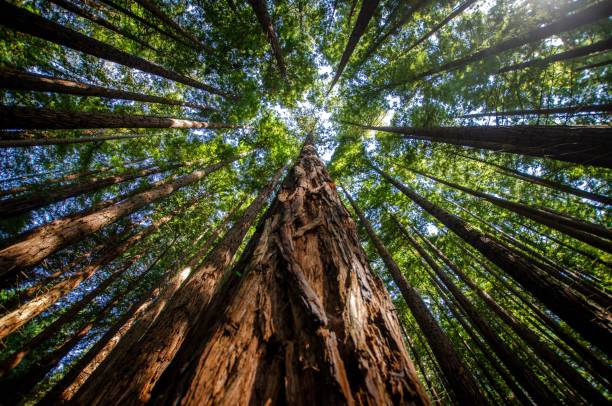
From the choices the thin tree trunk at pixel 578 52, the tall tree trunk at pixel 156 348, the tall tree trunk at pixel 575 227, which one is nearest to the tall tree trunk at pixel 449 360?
the tall tree trunk at pixel 575 227

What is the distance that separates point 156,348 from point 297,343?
1.37m

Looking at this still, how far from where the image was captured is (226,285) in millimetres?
2012

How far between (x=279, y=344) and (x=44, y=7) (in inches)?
499

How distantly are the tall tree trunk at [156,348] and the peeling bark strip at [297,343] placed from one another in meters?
0.37

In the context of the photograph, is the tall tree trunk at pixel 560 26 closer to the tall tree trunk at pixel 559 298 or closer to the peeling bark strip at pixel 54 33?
the tall tree trunk at pixel 559 298

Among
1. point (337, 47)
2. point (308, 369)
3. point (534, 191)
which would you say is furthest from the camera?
point (337, 47)

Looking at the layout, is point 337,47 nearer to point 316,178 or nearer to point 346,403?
point 316,178

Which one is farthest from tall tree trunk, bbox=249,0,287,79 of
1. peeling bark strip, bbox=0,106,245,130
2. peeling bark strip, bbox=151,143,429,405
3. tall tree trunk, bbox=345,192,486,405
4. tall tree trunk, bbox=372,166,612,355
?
tall tree trunk, bbox=345,192,486,405

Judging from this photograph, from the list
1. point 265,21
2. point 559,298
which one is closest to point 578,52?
point 559,298

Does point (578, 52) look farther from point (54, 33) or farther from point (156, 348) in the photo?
point (54, 33)

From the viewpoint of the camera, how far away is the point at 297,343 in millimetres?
1286

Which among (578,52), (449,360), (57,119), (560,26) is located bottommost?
(449,360)

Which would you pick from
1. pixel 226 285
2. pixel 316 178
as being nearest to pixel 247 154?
pixel 316 178

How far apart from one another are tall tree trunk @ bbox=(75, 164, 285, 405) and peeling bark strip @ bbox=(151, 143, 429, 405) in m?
0.37
